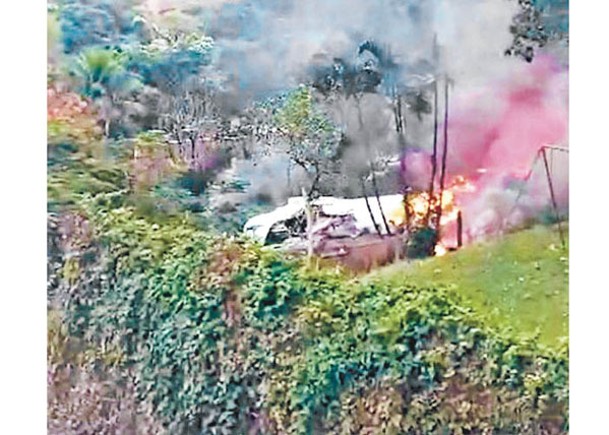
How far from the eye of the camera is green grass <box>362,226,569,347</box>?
2.00 meters

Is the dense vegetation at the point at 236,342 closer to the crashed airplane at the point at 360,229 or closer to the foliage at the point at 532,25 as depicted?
the crashed airplane at the point at 360,229

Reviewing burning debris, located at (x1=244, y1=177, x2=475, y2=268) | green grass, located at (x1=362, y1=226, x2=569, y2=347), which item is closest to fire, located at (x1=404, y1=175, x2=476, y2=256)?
burning debris, located at (x1=244, y1=177, x2=475, y2=268)

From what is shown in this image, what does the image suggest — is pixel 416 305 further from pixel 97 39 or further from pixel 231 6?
pixel 97 39

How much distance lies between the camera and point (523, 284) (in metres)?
2.00

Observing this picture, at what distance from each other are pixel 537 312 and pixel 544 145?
393 mm

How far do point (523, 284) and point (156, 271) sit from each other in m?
0.87

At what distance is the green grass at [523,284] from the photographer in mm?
1997

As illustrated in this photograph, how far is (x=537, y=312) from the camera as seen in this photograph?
2.00 meters

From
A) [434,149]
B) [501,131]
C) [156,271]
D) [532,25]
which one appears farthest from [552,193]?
[156,271]
